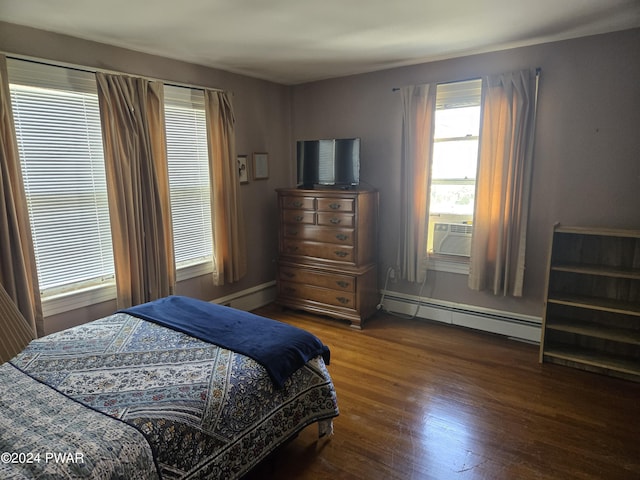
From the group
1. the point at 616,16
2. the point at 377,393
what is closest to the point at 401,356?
the point at 377,393

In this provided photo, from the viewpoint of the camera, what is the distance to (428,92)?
3.48 metres

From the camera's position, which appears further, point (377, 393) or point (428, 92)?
point (428, 92)

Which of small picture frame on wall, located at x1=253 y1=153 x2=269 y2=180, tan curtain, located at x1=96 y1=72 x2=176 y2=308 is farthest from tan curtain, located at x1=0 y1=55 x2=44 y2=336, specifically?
small picture frame on wall, located at x1=253 y1=153 x2=269 y2=180

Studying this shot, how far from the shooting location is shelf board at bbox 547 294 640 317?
271 cm

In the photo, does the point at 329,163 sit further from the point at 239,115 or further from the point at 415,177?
the point at 239,115

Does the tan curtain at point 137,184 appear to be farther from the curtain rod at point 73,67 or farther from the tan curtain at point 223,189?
the tan curtain at point 223,189

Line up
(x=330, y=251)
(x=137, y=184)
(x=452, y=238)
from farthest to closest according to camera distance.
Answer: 1. (x=330, y=251)
2. (x=452, y=238)
3. (x=137, y=184)

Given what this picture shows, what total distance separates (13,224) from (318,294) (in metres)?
2.45

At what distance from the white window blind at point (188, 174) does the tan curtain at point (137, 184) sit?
173 mm

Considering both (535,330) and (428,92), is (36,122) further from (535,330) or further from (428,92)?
(535,330)

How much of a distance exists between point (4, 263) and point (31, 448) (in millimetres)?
1517

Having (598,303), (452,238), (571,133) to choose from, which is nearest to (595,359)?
(598,303)

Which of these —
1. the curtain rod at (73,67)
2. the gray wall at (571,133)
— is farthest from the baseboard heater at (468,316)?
the curtain rod at (73,67)

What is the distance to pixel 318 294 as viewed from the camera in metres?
3.89
